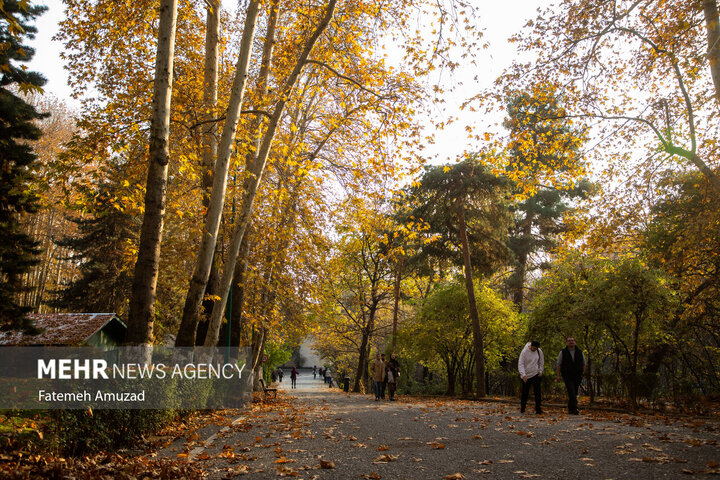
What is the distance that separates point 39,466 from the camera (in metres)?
4.57

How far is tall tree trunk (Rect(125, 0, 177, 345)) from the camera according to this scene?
301 inches

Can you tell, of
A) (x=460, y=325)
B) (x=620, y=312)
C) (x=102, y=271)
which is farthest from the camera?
(x=102, y=271)

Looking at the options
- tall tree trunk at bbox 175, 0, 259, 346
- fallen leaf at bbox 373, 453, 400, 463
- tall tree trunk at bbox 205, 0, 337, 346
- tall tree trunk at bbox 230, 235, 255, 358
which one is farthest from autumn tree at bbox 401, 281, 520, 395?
fallen leaf at bbox 373, 453, 400, 463

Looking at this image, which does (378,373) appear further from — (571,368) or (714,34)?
(714,34)

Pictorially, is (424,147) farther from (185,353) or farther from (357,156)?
(185,353)

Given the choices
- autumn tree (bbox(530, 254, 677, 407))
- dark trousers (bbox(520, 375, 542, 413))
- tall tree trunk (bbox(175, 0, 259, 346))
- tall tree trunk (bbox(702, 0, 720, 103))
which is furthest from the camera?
autumn tree (bbox(530, 254, 677, 407))

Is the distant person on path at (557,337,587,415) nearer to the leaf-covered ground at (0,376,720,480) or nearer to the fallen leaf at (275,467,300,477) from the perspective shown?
the leaf-covered ground at (0,376,720,480)

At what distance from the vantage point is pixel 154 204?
802cm

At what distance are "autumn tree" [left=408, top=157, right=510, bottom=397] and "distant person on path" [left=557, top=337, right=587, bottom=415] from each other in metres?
8.66

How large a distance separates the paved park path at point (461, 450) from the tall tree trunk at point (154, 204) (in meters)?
2.02

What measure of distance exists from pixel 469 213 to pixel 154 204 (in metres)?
17.0

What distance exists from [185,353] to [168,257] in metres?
4.73

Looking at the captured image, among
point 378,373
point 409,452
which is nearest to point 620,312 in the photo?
point 378,373

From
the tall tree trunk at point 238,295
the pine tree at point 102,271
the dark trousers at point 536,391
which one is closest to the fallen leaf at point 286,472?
the dark trousers at point 536,391
